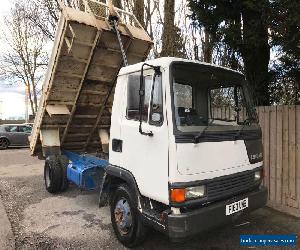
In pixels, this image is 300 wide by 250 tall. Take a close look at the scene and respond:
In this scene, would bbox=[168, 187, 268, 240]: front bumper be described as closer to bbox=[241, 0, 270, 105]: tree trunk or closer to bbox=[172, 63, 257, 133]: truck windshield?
bbox=[172, 63, 257, 133]: truck windshield

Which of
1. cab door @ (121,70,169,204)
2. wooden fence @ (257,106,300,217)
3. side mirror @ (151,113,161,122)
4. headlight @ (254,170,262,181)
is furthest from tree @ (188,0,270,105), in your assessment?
side mirror @ (151,113,161,122)

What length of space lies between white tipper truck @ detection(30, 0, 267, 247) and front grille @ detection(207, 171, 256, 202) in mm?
12

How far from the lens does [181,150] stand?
3.68 meters

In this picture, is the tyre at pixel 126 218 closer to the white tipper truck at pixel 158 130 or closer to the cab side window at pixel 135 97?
the white tipper truck at pixel 158 130

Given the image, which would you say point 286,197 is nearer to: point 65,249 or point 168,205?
point 168,205

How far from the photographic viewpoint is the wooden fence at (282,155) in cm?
574

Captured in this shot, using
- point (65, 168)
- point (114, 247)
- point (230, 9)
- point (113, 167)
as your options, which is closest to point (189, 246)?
point (114, 247)

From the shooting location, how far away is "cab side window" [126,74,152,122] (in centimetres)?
406

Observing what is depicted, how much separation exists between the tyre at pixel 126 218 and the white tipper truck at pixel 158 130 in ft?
0.04

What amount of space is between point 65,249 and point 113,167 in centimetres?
130

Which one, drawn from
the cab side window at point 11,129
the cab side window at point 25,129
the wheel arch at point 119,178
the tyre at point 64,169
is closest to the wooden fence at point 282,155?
the wheel arch at point 119,178

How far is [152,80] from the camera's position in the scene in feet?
13.1

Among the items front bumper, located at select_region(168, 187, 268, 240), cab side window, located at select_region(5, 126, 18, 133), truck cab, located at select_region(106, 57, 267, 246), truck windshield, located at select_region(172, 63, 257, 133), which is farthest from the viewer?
cab side window, located at select_region(5, 126, 18, 133)

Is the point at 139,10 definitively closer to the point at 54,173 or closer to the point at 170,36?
the point at 170,36
